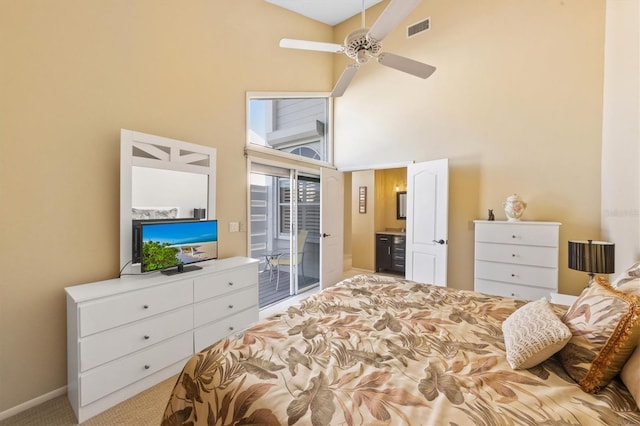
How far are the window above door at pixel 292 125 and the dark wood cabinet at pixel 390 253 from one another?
2.12 m

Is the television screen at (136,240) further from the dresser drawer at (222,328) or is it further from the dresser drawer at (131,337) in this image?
the dresser drawer at (222,328)

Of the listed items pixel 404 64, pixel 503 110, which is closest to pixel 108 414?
pixel 404 64

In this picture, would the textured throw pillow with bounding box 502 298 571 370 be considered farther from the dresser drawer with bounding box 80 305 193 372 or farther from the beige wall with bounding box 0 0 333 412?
Result: the beige wall with bounding box 0 0 333 412

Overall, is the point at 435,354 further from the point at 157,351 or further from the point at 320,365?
the point at 157,351

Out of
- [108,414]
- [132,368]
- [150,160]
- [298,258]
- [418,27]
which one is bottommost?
[108,414]

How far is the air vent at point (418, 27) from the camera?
390cm

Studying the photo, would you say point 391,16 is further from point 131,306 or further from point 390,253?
point 390,253

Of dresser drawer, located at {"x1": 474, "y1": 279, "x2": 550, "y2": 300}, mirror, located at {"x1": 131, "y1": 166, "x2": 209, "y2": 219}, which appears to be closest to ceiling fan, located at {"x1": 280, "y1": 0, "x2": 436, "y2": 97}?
mirror, located at {"x1": 131, "y1": 166, "x2": 209, "y2": 219}

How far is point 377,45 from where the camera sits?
6.68ft

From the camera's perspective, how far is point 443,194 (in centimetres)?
359

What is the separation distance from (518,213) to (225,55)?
387cm

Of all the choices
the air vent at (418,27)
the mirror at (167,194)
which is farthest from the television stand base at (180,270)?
the air vent at (418,27)

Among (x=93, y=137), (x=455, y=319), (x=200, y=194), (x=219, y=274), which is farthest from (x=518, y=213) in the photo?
(x=93, y=137)

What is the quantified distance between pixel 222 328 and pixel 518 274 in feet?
10.4
